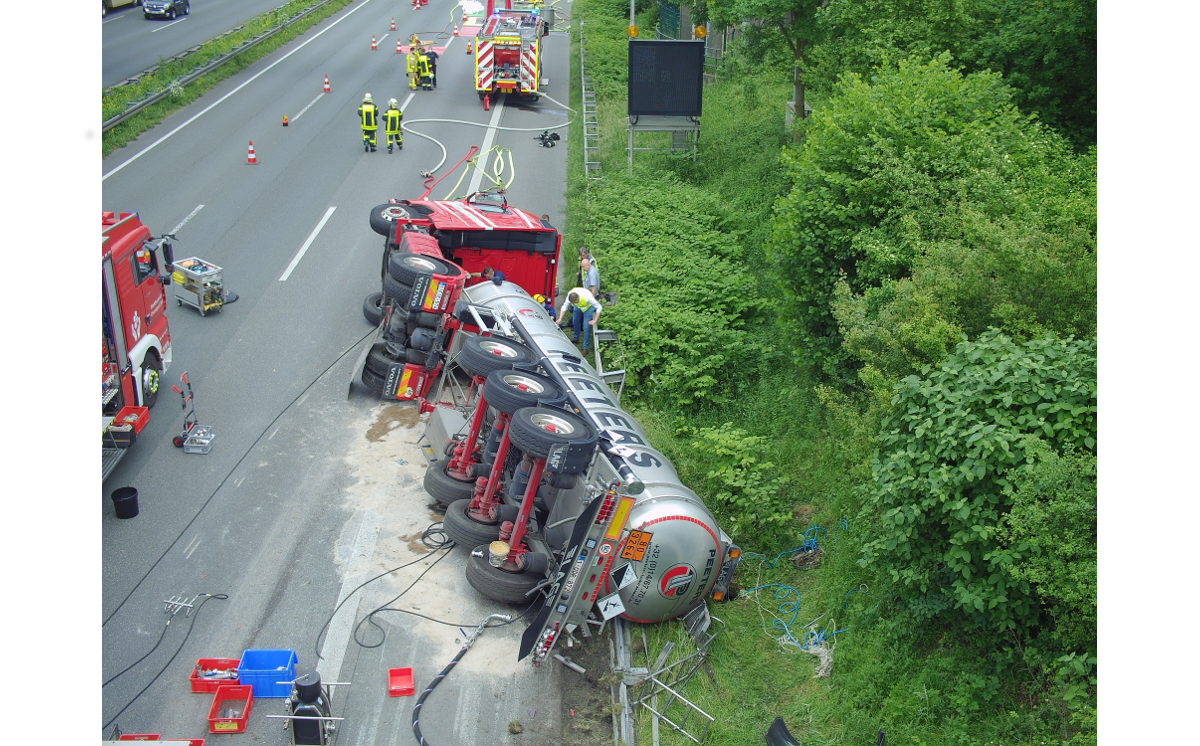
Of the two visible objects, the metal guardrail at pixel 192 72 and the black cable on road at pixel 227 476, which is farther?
the metal guardrail at pixel 192 72

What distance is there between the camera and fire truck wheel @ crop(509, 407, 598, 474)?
9.40m

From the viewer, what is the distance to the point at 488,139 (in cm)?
2809

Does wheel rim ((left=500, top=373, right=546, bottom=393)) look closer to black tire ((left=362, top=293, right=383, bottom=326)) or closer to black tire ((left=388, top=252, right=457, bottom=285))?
black tire ((left=388, top=252, right=457, bottom=285))

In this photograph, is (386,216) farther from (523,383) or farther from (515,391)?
(515,391)

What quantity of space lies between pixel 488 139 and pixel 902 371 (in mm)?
20359

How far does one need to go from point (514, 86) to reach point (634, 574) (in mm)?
24953

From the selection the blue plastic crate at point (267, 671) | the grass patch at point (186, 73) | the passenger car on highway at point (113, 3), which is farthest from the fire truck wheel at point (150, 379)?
the passenger car on highway at point (113, 3)

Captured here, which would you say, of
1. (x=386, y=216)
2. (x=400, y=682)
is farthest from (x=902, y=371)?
(x=386, y=216)

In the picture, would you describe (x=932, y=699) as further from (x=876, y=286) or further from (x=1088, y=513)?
(x=876, y=286)

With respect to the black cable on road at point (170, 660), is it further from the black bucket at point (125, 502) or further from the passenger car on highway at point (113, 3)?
the passenger car on highway at point (113, 3)

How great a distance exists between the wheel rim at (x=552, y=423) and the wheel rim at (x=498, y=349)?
159cm

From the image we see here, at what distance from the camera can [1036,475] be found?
7.54 metres

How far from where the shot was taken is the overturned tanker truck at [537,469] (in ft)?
30.8

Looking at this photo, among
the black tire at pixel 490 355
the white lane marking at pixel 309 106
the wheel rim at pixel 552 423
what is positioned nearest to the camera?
the wheel rim at pixel 552 423
